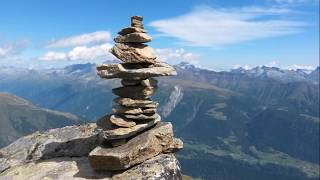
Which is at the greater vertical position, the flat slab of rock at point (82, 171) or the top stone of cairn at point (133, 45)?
the top stone of cairn at point (133, 45)

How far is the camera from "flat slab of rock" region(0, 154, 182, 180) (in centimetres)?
2745

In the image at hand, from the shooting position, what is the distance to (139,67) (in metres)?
31.1

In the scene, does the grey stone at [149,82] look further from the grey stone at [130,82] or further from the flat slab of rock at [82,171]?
the flat slab of rock at [82,171]

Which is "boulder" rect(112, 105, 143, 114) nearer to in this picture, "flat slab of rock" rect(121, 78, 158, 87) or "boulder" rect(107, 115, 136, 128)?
"boulder" rect(107, 115, 136, 128)

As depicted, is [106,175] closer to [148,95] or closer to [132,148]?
[132,148]

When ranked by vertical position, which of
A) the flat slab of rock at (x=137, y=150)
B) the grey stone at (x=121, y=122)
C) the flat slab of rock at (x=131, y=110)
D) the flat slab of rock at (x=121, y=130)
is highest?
the flat slab of rock at (x=131, y=110)

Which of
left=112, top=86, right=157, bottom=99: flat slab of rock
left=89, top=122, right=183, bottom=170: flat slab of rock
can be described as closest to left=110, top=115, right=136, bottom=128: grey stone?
left=89, top=122, right=183, bottom=170: flat slab of rock

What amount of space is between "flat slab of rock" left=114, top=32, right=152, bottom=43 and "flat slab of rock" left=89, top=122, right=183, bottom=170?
5.51 meters

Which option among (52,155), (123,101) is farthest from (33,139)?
(123,101)

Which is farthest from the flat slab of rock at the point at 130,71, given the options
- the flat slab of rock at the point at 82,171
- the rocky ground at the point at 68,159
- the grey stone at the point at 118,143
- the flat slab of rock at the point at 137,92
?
the flat slab of rock at the point at 82,171

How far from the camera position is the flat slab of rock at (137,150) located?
27.5 meters

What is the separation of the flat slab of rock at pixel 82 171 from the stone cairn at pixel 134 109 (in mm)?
467

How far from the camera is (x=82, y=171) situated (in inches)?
1137

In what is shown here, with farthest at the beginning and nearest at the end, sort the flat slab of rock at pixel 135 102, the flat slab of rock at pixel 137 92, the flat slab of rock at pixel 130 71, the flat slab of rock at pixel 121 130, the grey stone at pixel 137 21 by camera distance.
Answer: the grey stone at pixel 137 21, the flat slab of rock at pixel 137 92, the flat slab of rock at pixel 130 71, the flat slab of rock at pixel 135 102, the flat slab of rock at pixel 121 130
